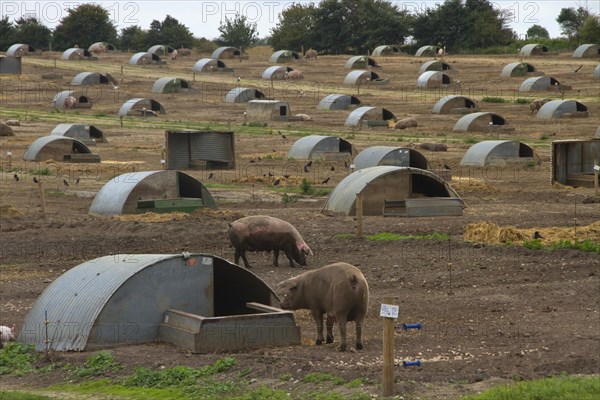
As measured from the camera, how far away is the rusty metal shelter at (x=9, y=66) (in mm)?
91812

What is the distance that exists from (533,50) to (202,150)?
182 ft

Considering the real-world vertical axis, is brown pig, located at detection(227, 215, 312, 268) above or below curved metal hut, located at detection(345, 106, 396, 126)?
below

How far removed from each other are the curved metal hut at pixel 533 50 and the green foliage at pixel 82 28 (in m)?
46.5

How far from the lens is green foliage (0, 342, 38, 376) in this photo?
656 inches

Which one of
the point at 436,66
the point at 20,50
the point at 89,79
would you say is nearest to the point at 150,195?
the point at 89,79

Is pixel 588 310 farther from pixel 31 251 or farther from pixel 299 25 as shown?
pixel 299 25

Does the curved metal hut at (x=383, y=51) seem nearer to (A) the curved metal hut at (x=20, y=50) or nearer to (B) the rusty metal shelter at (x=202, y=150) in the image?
(A) the curved metal hut at (x=20, y=50)

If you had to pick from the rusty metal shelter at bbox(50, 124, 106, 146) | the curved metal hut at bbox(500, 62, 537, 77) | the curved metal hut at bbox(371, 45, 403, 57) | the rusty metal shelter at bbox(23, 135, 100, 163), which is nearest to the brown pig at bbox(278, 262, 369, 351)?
the rusty metal shelter at bbox(23, 135, 100, 163)

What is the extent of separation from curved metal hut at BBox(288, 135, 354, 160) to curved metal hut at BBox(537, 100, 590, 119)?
53.9 feet

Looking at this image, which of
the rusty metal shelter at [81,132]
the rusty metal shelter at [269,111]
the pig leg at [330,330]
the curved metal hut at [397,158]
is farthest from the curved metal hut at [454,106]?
the pig leg at [330,330]

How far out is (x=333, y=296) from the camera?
1717cm

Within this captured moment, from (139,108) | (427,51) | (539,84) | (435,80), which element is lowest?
(139,108)

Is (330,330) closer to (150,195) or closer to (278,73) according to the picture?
(150,195)

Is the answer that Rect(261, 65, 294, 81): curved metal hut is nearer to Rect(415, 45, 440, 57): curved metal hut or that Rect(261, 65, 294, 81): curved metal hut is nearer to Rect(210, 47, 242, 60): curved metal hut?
Rect(415, 45, 440, 57): curved metal hut
